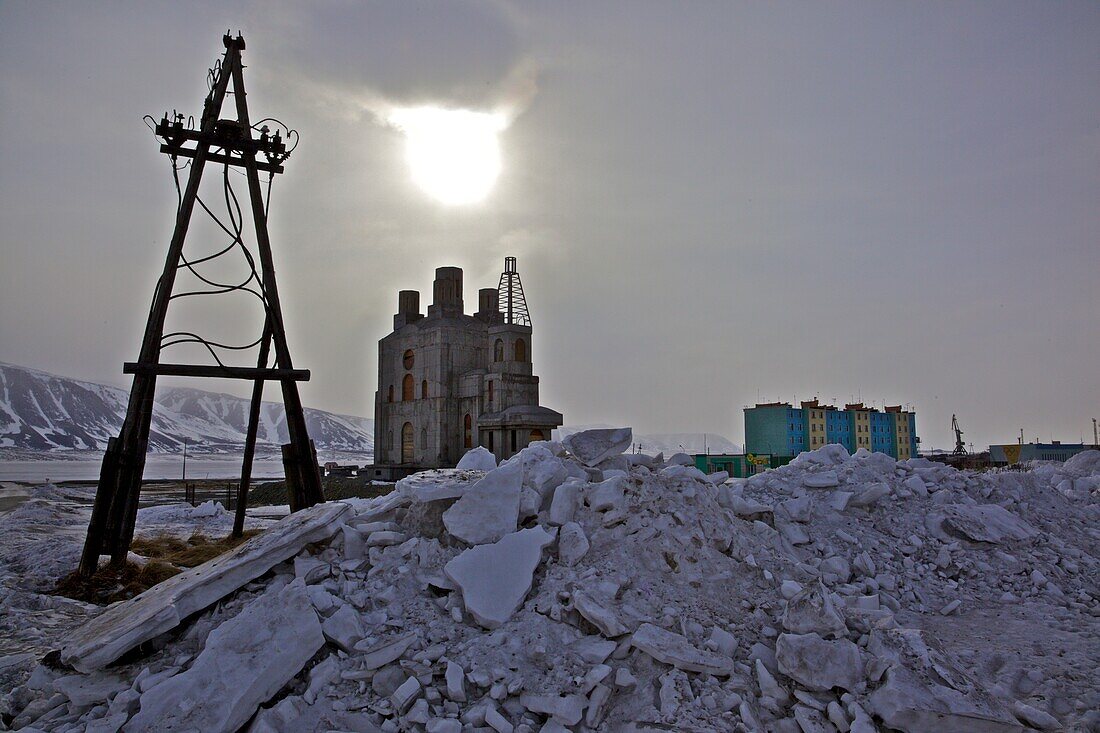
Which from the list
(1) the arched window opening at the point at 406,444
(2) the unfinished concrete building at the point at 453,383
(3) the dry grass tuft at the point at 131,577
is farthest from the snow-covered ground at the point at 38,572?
(1) the arched window opening at the point at 406,444

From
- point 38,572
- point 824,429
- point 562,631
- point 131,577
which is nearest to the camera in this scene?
point 562,631

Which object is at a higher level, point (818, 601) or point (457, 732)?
point (818, 601)


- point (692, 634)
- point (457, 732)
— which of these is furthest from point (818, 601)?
point (457, 732)

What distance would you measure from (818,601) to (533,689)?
2483 millimetres

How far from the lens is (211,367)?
9.07 metres

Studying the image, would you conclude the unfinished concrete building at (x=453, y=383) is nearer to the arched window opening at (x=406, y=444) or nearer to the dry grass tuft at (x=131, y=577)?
the arched window opening at (x=406, y=444)

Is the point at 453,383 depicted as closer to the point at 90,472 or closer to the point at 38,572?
the point at 38,572

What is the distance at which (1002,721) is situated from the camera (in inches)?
184

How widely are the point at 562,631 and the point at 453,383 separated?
29569 mm

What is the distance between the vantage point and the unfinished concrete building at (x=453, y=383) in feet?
104

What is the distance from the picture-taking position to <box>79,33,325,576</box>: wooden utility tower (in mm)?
8219

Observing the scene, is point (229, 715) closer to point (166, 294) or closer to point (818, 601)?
point (818, 601)

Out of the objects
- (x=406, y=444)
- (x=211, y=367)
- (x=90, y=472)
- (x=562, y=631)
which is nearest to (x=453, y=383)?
(x=406, y=444)

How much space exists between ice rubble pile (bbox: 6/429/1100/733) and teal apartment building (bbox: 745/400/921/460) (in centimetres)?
4508
